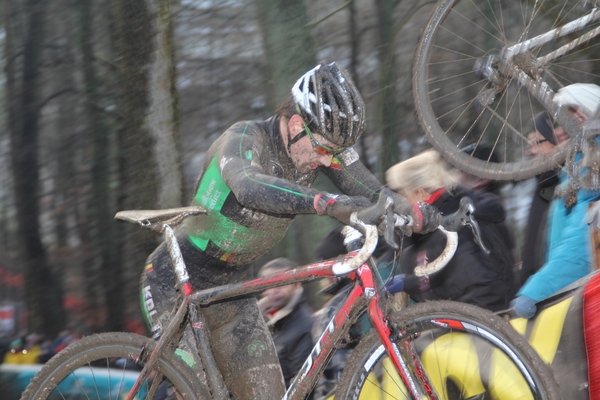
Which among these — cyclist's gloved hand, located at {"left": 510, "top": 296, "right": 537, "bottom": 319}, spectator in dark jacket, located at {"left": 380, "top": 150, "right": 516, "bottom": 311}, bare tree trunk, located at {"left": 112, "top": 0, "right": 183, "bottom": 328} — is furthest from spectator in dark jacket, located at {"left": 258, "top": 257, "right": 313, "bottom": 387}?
bare tree trunk, located at {"left": 112, "top": 0, "right": 183, "bottom": 328}

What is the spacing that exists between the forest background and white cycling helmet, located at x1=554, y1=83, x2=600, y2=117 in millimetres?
3112

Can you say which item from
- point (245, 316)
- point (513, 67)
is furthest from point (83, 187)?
point (513, 67)

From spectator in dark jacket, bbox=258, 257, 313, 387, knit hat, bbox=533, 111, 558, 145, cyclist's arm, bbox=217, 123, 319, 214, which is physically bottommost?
spectator in dark jacket, bbox=258, 257, 313, 387

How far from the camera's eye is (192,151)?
6.88m

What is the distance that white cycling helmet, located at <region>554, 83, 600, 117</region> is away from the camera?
9.98 feet

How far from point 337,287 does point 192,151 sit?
3.19 meters

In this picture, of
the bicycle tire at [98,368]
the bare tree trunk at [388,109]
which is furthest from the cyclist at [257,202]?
the bare tree trunk at [388,109]

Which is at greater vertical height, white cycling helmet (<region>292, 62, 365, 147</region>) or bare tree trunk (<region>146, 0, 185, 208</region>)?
white cycling helmet (<region>292, 62, 365, 147</region>)

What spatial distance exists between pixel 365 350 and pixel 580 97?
4.61 feet

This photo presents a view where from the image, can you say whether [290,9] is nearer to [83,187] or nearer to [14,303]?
[83,187]

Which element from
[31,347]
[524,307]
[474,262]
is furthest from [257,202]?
[31,347]

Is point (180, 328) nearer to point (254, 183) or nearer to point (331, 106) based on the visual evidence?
point (254, 183)

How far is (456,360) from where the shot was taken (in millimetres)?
2852

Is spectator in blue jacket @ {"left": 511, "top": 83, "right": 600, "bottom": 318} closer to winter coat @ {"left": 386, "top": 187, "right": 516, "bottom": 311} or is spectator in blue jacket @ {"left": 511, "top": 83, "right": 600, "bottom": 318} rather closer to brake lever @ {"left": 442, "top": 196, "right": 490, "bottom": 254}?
winter coat @ {"left": 386, "top": 187, "right": 516, "bottom": 311}
